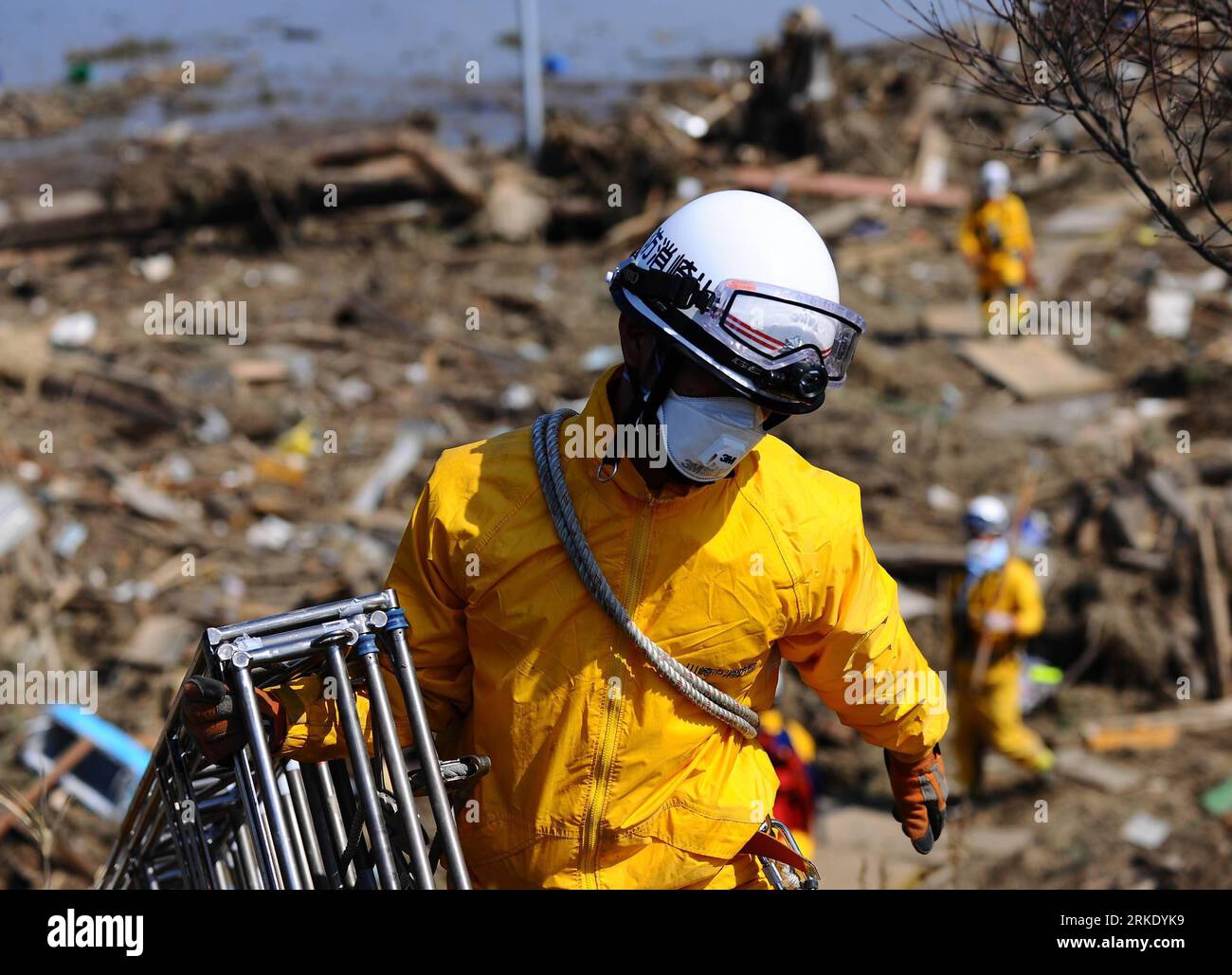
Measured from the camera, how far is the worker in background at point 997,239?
496 inches

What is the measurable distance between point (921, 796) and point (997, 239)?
10659 mm

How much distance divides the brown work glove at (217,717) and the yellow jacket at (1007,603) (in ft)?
18.6

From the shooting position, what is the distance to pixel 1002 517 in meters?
7.64

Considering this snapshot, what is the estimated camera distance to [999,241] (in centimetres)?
1263

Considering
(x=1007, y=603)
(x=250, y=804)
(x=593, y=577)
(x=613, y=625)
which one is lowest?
(x=1007, y=603)

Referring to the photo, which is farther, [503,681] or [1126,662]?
[1126,662]

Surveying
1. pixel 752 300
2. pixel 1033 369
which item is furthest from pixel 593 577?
pixel 1033 369

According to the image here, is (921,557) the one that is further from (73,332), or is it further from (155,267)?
(155,267)

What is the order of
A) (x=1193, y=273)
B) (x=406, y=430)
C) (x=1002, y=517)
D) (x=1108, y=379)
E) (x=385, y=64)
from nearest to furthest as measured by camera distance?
(x=1002, y=517) < (x=406, y=430) < (x=1108, y=379) < (x=1193, y=273) < (x=385, y=64)

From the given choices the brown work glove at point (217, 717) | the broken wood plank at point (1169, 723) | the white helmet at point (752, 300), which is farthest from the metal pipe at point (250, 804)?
the broken wood plank at point (1169, 723)
